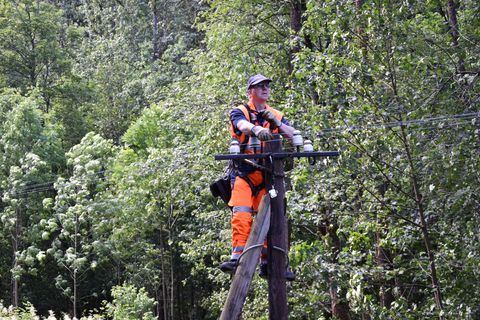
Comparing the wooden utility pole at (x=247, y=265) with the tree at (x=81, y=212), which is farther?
the tree at (x=81, y=212)

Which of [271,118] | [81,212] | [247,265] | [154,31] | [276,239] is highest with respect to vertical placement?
[154,31]

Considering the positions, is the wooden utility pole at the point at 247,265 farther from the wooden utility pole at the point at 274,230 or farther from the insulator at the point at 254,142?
the insulator at the point at 254,142

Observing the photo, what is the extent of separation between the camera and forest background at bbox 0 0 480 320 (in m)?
12.0

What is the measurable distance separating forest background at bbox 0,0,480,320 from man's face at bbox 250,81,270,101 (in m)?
3.77

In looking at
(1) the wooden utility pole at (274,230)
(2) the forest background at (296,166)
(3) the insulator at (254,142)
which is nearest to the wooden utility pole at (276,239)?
(1) the wooden utility pole at (274,230)

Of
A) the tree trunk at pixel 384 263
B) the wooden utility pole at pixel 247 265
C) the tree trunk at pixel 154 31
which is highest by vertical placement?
the tree trunk at pixel 154 31

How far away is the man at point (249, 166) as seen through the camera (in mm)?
6875

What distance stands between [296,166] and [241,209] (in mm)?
7041

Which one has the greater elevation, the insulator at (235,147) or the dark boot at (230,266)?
the insulator at (235,147)

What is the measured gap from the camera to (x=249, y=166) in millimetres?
7043

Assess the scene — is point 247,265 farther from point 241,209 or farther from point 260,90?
point 260,90

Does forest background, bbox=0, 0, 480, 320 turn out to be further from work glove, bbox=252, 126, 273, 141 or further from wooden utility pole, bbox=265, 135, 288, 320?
work glove, bbox=252, 126, 273, 141

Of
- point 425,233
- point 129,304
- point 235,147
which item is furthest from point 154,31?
point 235,147

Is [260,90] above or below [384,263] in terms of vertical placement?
below
